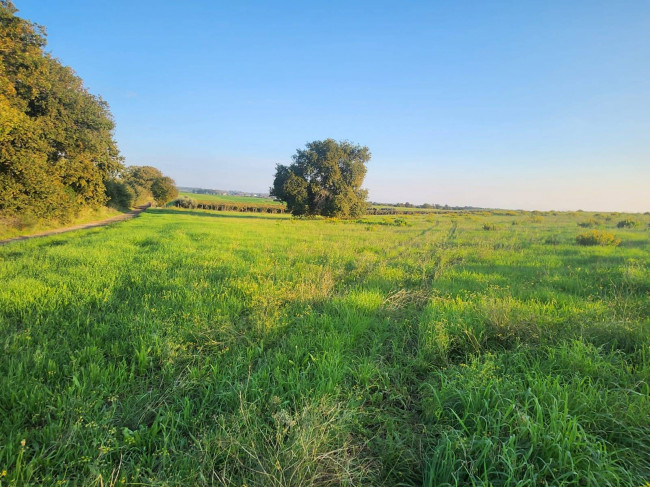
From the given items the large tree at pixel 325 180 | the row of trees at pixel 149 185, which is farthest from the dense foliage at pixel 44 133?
the row of trees at pixel 149 185

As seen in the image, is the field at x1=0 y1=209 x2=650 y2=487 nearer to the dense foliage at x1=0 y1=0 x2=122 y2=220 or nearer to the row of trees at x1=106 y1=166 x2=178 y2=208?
the dense foliage at x1=0 y1=0 x2=122 y2=220

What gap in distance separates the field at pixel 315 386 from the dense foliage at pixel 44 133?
1449cm

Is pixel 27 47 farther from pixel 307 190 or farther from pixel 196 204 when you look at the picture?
pixel 196 204

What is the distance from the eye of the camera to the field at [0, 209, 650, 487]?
1959mm

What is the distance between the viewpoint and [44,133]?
17.6 m

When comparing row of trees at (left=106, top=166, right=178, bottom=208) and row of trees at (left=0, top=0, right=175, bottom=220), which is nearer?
row of trees at (left=0, top=0, right=175, bottom=220)

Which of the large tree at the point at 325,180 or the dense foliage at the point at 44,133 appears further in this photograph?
the large tree at the point at 325,180

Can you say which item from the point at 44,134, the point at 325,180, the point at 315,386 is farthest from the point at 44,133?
the point at 325,180

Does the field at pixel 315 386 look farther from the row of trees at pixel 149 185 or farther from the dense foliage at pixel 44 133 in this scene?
the row of trees at pixel 149 185

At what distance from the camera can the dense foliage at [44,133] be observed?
14.3 m

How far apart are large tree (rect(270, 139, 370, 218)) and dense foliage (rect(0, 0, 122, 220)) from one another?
20.4 meters

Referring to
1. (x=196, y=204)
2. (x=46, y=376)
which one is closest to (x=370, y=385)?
(x=46, y=376)

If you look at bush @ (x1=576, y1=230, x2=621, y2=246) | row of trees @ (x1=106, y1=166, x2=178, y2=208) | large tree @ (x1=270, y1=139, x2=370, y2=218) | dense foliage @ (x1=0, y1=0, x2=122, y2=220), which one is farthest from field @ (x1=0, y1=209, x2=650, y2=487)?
row of trees @ (x1=106, y1=166, x2=178, y2=208)

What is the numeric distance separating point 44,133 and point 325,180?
96.7ft
